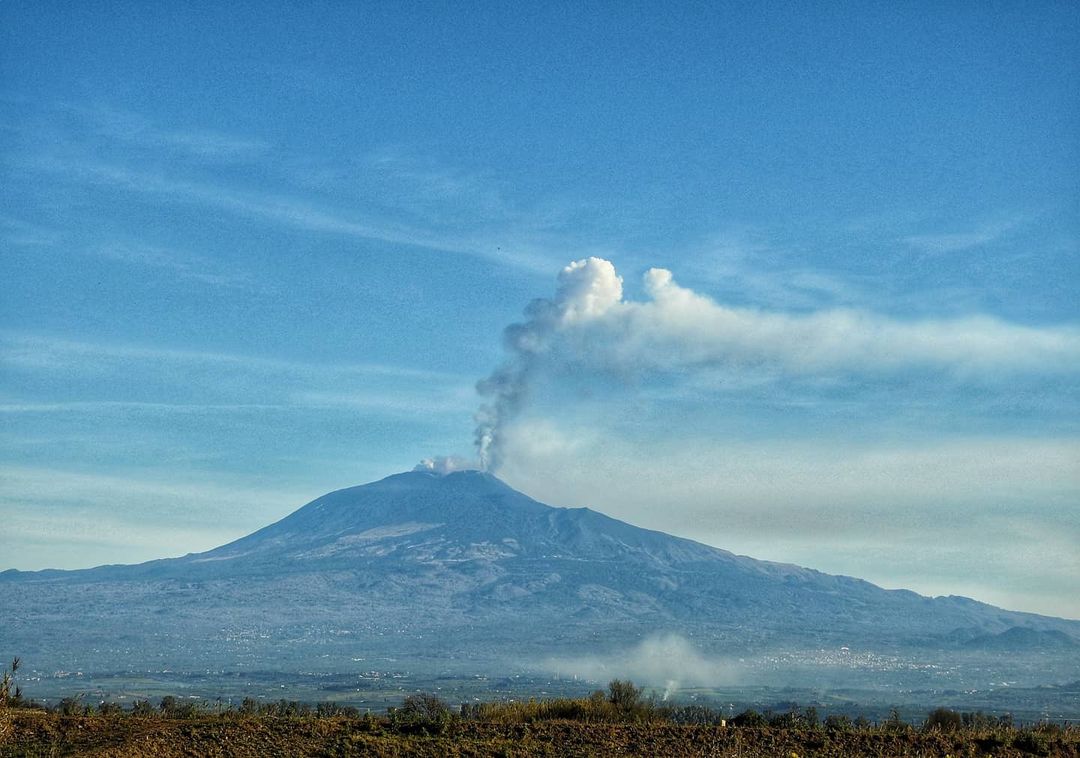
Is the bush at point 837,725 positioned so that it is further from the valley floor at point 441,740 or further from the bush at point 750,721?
the bush at point 750,721

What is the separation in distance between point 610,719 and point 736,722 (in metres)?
3.42

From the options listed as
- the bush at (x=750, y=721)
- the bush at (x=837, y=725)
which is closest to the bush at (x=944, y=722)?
the bush at (x=837, y=725)

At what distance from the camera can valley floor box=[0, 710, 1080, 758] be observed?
23.8m

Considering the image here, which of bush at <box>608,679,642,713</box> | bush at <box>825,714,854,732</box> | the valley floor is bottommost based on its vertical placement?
the valley floor

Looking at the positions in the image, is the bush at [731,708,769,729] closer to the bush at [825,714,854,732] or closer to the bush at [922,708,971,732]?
the bush at [825,714,854,732]

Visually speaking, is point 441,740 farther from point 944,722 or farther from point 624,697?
point 944,722

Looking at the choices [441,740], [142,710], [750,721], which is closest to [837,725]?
[750,721]

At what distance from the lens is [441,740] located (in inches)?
1005

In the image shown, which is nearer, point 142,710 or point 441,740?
point 441,740

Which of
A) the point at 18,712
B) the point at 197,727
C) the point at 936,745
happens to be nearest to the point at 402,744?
the point at 197,727

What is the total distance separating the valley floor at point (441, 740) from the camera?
78.1 ft

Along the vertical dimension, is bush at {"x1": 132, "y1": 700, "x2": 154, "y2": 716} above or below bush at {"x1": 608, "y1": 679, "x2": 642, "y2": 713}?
below

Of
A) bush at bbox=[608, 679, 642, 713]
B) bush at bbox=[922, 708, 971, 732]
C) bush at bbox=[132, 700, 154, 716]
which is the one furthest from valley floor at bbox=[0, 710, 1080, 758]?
bush at bbox=[608, 679, 642, 713]

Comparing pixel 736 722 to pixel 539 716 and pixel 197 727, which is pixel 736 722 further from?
pixel 197 727
